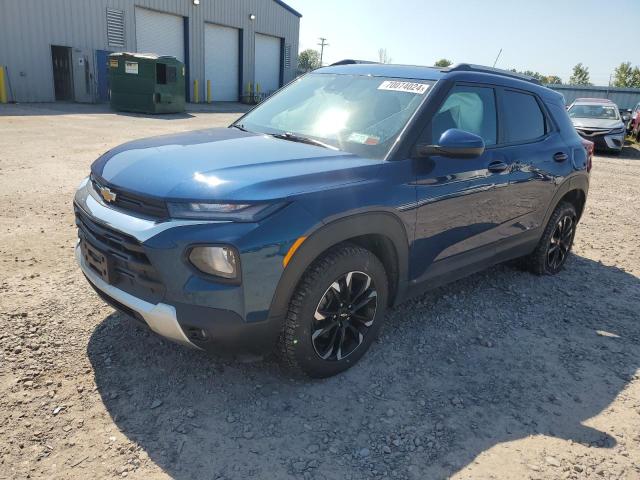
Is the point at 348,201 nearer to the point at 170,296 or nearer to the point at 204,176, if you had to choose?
the point at 204,176

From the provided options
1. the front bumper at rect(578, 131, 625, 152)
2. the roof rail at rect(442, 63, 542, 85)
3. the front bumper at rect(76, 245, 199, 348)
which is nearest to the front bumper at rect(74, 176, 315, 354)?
the front bumper at rect(76, 245, 199, 348)

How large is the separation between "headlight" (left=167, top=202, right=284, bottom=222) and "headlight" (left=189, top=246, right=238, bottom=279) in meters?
0.15

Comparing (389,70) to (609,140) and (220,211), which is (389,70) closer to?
(220,211)

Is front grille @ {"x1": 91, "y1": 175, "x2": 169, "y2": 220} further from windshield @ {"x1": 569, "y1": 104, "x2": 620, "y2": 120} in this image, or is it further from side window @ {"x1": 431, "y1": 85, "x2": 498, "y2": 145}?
windshield @ {"x1": 569, "y1": 104, "x2": 620, "y2": 120}

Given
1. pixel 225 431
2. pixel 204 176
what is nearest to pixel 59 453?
pixel 225 431

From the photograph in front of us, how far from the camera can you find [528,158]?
13.6 feet

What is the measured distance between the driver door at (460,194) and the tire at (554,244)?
3.18ft

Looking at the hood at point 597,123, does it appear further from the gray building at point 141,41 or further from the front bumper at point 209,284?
the gray building at point 141,41

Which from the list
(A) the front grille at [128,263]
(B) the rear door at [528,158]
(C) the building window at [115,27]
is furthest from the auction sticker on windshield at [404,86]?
(C) the building window at [115,27]

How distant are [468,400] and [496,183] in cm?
161

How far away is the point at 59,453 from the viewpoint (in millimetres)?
2369

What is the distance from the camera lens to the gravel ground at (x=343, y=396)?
2439 millimetres

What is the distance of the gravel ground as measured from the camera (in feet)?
8.00

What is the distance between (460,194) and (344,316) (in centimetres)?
119
